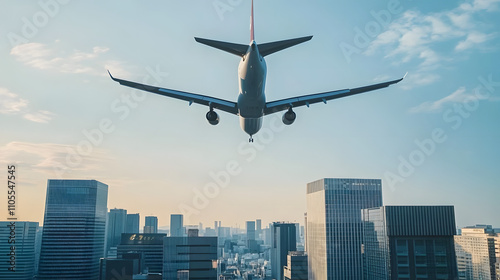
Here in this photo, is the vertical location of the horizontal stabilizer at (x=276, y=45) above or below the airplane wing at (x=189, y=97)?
above

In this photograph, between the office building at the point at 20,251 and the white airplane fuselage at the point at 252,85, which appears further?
the office building at the point at 20,251

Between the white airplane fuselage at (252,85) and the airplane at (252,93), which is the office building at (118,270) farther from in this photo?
the white airplane fuselage at (252,85)

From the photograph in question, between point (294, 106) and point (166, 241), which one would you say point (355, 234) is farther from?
point (294, 106)

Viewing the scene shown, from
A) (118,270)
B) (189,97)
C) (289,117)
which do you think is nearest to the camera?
(189,97)

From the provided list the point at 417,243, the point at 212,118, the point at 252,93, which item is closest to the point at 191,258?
the point at 417,243

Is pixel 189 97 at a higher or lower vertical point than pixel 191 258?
higher

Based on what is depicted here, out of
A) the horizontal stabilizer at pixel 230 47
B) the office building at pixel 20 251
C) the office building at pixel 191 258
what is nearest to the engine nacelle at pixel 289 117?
the horizontal stabilizer at pixel 230 47

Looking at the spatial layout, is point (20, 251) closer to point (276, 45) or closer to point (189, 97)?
point (189, 97)
